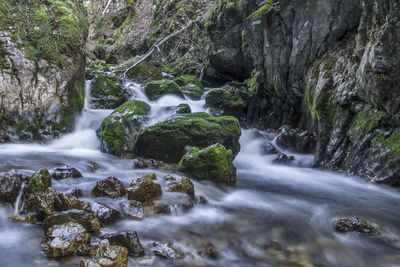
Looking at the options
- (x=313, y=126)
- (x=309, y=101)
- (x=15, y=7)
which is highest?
(x=15, y=7)

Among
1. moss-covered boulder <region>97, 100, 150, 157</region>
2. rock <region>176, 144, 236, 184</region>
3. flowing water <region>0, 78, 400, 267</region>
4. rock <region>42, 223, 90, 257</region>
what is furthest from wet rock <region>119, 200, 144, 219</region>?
moss-covered boulder <region>97, 100, 150, 157</region>

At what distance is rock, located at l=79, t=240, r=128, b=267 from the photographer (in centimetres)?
259

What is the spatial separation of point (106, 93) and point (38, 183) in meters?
8.02

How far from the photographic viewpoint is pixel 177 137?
696 cm

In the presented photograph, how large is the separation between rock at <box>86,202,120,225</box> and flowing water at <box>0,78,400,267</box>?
94mm

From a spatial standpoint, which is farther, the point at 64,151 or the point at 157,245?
the point at 64,151

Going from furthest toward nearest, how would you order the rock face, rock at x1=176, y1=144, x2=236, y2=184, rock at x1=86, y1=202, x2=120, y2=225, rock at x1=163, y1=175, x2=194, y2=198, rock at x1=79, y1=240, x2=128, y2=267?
the rock face
rock at x1=176, y1=144, x2=236, y2=184
rock at x1=163, y1=175, x2=194, y2=198
rock at x1=86, y1=202, x2=120, y2=225
rock at x1=79, y1=240, x2=128, y2=267

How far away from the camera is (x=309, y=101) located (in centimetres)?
807

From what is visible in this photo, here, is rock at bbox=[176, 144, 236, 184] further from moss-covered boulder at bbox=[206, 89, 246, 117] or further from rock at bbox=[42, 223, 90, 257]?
moss-covered boulder at bbox=[206, 89, 246, 117]

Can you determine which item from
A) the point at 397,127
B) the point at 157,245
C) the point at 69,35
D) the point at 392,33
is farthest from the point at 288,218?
the point at 69,35

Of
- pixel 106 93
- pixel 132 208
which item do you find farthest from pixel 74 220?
pixel 106 93

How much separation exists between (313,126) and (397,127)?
3.07 meters

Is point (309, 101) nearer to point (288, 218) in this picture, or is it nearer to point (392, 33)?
point (392, 33)

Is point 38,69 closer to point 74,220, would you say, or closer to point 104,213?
point 104,213
